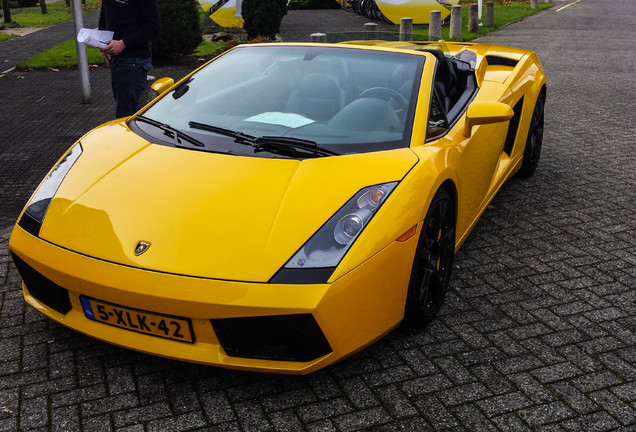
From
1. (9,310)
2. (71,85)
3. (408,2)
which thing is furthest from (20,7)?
(9,310)

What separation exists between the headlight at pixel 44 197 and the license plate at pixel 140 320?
51cm

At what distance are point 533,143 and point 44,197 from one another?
4.09m

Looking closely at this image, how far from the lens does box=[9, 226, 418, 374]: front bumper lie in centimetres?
267

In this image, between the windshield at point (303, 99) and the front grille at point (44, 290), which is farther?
the windshield at point (303, 99)

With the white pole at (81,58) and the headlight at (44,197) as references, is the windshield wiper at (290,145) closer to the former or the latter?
the headlight at (44,197)

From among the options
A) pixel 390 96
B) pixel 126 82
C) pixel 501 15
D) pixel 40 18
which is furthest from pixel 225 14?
pixel 390 96

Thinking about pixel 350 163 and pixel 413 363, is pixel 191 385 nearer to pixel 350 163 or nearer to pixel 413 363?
pixel 413 363

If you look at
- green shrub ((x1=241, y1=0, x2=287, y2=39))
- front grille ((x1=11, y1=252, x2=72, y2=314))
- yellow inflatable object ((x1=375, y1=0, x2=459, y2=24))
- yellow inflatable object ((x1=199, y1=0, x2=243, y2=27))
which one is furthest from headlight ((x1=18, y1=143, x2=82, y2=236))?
yellow inflatable object ((x1=375, y1=0, x2=459, y2=24))

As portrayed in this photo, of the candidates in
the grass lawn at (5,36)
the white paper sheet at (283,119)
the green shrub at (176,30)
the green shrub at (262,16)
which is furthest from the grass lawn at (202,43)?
the white paper sheet at (283,119)

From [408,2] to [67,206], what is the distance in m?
18.2

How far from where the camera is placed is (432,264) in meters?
3.48

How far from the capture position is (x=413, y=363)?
Result: 3197 millimetres

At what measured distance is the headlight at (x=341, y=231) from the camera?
2775 millimetres

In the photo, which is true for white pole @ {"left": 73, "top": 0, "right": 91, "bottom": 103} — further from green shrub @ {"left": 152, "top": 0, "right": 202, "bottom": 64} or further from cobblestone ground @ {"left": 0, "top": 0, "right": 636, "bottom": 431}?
cobblestone ground @ {"left": 0, "top": 0, "right": 636, "bottom": 431}
